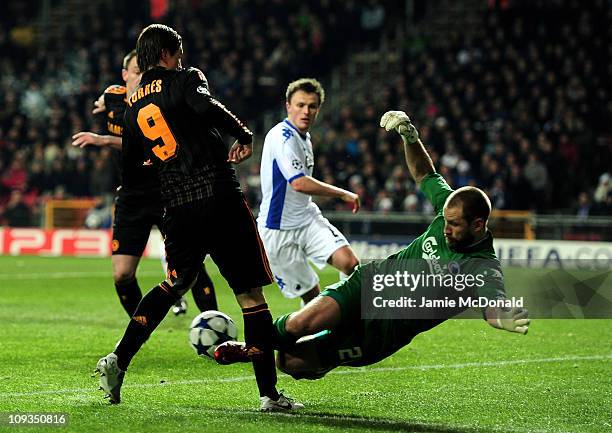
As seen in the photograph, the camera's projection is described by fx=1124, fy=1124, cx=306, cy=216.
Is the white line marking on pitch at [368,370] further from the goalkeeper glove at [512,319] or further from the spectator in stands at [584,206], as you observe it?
the spectator in stands at [584,206]

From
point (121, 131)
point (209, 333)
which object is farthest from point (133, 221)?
point (209, 333)

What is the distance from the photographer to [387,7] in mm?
28234

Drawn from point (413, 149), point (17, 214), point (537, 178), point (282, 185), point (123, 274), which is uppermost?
point (413, 149)

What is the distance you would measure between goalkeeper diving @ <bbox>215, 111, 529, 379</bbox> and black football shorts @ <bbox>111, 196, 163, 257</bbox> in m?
2.82

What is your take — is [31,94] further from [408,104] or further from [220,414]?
[220,414]

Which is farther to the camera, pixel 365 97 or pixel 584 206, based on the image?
pixel 365 97

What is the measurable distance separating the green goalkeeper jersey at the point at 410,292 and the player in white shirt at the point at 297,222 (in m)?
2.70

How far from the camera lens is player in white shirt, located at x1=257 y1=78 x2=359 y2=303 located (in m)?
9.47

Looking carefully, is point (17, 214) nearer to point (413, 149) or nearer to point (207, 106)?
point (413, 149)

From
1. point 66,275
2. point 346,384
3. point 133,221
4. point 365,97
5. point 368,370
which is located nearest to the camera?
point 346,384

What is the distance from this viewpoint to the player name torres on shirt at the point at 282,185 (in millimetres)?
9297

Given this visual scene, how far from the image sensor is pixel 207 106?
635 cm

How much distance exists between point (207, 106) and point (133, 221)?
328 cm

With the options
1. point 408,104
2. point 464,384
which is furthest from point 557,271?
point 464,384
